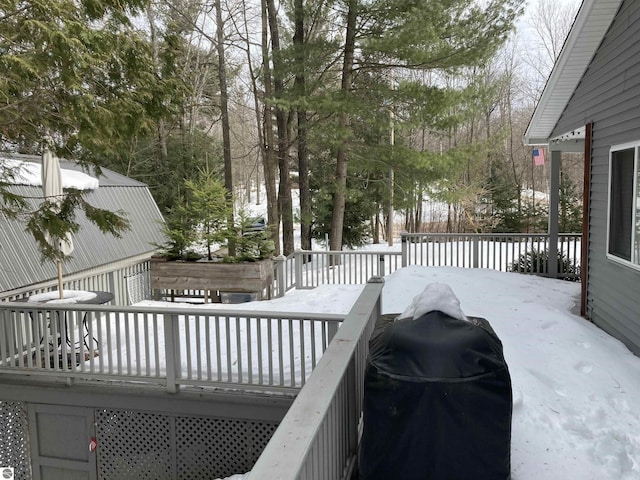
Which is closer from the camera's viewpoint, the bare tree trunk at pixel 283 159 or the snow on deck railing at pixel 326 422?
the snow on deck railing at pixel 326 422

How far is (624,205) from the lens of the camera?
19.1 feet

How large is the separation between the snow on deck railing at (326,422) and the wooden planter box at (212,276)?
617cm

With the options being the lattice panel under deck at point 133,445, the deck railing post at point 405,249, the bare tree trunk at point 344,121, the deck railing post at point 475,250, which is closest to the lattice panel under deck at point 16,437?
the lattice panel under deck at point 133,445

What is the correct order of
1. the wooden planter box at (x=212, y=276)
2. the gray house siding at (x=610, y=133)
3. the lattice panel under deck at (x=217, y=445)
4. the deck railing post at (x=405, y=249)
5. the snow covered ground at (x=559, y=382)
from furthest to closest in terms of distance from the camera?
the deck railing post at (x=405, y=249) < the wooden planter box at (x=212, y=276) < the gray house siding at (x=610, y=133) < the lattice panel under deck at (x=217, y=445) < the snow covered ground at (x=559, y=382)

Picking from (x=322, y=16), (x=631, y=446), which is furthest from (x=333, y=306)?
(x=322, y=16)

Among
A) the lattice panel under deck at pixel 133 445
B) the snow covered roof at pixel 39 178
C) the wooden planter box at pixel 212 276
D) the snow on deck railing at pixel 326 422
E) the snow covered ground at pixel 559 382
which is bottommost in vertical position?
the lattice panel under deck at pixel 133 445

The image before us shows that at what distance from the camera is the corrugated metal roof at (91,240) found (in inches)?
342

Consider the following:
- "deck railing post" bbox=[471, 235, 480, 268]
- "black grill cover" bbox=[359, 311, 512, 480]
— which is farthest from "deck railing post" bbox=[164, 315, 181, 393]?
"deck railing post" bbox=[471, 235, 480, 268]

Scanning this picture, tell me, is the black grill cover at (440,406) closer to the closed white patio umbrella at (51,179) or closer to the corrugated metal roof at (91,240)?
the closed white patio umbrella at (51,179)

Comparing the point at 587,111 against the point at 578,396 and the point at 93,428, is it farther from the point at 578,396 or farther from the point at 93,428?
the point at 93,428

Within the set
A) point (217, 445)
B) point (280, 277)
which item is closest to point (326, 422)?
point (217, 445)

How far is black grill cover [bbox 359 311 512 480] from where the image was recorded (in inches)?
93.4

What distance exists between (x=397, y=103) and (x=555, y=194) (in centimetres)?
549

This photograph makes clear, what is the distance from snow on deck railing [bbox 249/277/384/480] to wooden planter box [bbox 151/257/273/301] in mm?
6171
